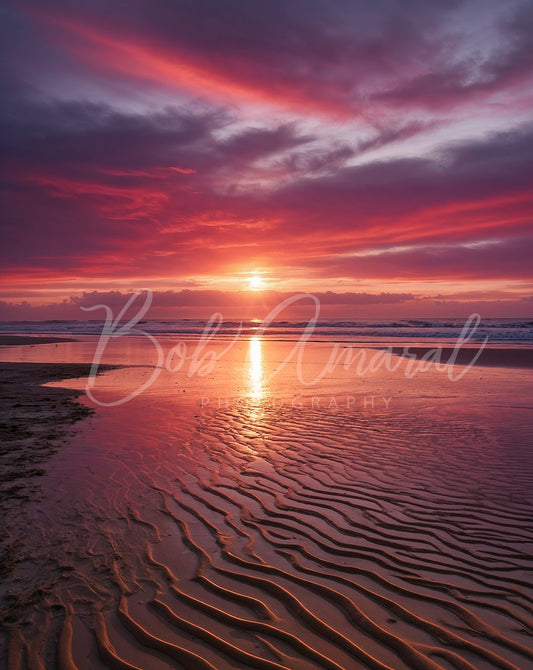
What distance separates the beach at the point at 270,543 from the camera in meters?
3.46

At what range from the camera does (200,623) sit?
12.1 ft

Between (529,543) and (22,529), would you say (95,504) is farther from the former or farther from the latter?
(529,543)

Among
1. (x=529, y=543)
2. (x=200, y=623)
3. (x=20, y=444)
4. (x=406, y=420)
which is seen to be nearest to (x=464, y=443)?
(x=406, y=420)

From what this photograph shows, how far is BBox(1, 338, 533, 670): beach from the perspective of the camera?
11.4ft

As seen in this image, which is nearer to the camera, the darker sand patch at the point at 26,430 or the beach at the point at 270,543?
the beach at the point at 270,543

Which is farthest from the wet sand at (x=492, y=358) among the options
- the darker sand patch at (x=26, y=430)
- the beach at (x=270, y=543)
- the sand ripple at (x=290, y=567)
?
the darker sand patch at (x=26, y=430)

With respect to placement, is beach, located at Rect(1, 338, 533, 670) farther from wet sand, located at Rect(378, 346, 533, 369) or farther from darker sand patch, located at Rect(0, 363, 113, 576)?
wet sand, located at Rect(378, 346, 533, 369)

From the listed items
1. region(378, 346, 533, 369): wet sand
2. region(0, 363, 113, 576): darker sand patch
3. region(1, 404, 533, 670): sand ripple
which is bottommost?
region(1, 404, 533, 670): sand ripple

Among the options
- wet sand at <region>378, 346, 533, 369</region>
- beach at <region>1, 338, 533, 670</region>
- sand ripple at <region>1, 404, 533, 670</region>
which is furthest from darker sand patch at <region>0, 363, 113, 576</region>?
wet sand at <region>378, 346, 533, 369</region>

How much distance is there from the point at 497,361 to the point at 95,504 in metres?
24.0

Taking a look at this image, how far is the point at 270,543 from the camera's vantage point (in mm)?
5035

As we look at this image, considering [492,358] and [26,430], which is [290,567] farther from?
[492,358]

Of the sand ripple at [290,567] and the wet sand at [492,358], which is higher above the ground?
the wet sand at [492,358]

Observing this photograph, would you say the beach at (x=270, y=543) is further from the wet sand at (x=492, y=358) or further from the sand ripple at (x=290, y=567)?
the wet sand at (x=492, y=358)
